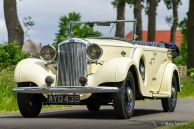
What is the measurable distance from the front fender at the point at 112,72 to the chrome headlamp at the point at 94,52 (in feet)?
0.79

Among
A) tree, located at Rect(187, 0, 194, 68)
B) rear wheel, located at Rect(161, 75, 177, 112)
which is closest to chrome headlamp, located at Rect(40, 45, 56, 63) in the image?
rear wheel, located at Rect(161, 75, 177, 112)

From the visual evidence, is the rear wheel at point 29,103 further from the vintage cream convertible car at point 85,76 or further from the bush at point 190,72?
the bush at point 190,72

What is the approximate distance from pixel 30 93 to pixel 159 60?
3614 millimetres

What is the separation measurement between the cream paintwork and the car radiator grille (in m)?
0.15

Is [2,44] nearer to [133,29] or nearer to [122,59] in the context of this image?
[133,29]

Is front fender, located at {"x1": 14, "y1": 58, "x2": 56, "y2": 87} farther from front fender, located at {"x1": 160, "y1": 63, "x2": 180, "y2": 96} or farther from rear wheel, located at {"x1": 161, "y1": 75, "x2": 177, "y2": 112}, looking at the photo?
rear wheel, located at {"x1": 161, "y1": 75, "x2": 177, "y2": 112}

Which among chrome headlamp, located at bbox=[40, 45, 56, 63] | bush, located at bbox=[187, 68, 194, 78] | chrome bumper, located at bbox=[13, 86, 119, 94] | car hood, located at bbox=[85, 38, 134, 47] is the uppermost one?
car hood, located at bbox=[85, 38, 134, 47]

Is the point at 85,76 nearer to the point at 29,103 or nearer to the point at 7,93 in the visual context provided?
the point at 29,103

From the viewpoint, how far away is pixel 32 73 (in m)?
13.6

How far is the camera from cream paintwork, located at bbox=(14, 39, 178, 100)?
13.2 m

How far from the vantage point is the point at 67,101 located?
13133 millimetres

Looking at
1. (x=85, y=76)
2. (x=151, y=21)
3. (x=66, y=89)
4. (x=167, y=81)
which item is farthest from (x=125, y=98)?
(x=151, y=21)

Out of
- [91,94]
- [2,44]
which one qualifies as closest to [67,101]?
[91,94]

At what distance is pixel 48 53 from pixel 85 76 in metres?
0.92
